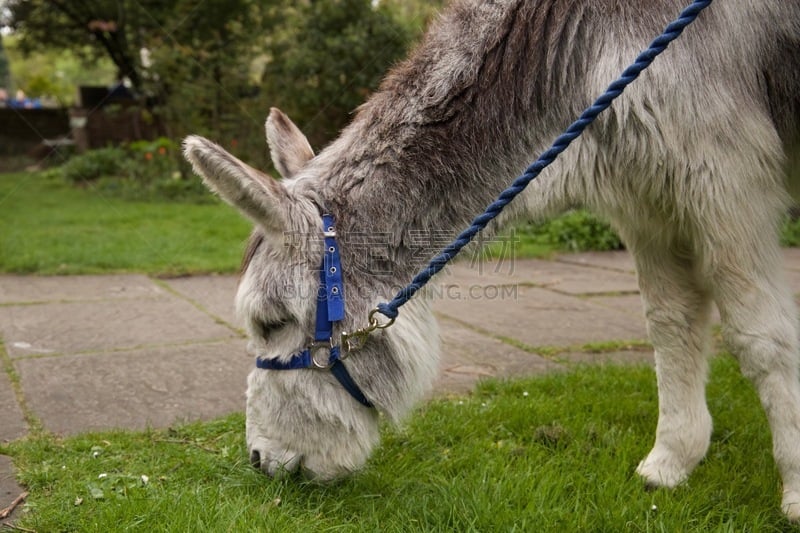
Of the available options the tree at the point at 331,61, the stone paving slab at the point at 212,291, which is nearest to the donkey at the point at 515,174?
the stone paving slab at the point at 212,291

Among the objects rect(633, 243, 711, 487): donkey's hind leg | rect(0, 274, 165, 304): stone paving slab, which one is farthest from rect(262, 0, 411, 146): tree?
rect(633, 243, 711, 487): donkey's hind leg

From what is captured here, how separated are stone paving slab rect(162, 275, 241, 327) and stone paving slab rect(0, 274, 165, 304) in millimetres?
195

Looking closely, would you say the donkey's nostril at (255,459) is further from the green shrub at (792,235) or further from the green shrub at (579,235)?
the green shrub at (792,235)

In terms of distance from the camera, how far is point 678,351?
104 inches

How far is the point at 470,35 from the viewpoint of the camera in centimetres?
233

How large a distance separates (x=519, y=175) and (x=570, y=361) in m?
1.92

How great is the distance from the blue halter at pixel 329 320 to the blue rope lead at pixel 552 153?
0.15m

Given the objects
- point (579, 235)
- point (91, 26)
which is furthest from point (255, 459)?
point (91, 26)

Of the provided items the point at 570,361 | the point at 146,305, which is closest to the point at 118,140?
the point at 146,305

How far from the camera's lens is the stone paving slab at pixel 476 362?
3.59 metres

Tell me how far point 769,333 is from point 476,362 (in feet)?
6.16

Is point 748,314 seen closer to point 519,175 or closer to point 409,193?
point 519,175

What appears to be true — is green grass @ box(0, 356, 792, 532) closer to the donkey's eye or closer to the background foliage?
the donkey's eye

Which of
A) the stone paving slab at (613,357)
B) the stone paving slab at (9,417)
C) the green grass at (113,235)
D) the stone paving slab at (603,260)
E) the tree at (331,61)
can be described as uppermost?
the tree at (331,61)
